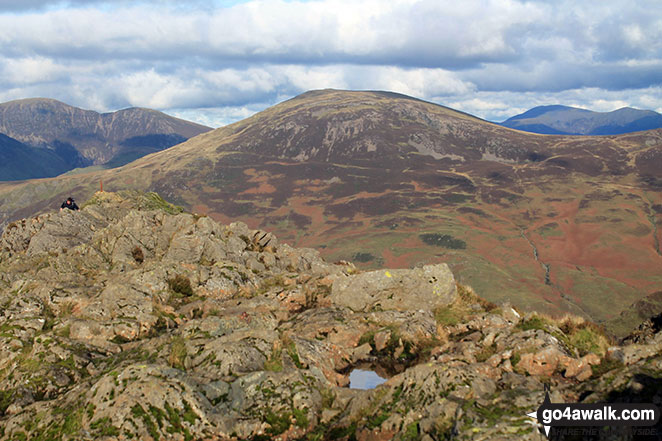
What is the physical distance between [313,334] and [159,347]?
5802 mm

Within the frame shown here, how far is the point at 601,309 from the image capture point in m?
125

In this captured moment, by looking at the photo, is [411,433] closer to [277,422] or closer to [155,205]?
[277,422]

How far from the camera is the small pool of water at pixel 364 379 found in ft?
47.0

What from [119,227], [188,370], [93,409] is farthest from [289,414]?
[119,227]

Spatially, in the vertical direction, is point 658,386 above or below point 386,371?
above

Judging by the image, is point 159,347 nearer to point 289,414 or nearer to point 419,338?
point 289,414

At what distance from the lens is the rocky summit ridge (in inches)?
417

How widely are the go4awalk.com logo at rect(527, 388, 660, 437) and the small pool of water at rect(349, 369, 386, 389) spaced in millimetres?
5883

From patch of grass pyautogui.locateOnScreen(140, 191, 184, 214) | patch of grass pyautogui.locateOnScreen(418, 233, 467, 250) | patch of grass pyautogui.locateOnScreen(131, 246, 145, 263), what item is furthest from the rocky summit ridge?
patch of grass pyautogui.locateOnScreen(418, 233, 467, 250)

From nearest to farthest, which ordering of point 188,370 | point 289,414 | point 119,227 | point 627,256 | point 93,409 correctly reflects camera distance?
point 93,409 < point 289,414 < point 188,370 < point 119,227 < point 627,256

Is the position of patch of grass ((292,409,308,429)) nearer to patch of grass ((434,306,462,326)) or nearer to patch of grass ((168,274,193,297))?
patch of grass ((434,306,462,326))

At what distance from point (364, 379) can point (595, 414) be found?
24.5ft

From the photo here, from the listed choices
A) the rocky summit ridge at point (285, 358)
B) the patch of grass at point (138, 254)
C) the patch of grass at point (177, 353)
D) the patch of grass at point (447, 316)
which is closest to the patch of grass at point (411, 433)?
the rocky summit ridge at point (285, 358)

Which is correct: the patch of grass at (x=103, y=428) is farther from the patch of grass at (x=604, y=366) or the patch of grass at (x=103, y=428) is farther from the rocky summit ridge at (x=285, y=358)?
the patch of grass at (x=604, y=366)
